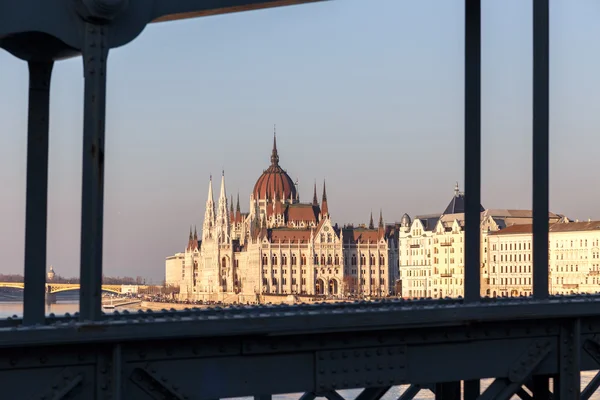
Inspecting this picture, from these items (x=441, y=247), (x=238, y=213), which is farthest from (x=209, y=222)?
(x=441, y=247)

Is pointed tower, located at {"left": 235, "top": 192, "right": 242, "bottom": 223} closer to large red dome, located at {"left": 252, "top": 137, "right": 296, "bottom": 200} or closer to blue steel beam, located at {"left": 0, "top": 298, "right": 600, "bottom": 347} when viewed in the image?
large red dome, located at {"left": 252, "top": 137, "right": 296, "bottom": 200}

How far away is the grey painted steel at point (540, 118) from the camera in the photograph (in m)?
4.08

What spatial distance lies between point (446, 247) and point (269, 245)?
722 inches

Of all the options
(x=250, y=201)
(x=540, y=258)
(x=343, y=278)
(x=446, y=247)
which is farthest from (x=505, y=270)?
(x=540, y=258)

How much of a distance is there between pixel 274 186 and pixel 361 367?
364ft

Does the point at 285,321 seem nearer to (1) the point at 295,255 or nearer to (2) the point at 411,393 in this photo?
(2) the point at 411,393

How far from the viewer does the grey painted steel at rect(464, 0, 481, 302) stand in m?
4.05

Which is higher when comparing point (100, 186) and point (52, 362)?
point (100, 186)

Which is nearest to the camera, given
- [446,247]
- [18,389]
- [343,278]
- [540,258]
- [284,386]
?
[18,389]

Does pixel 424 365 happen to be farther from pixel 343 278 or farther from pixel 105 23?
pixel 343 278

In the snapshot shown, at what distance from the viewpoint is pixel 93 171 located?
3490 millimetres

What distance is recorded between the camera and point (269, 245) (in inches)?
4112

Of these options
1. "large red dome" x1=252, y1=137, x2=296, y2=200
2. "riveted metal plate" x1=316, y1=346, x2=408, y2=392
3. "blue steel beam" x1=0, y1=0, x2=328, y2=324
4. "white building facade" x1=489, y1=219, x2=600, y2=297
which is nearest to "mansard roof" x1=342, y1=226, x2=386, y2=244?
"large red dome" x1=252, y1=137, x2=296, y2=200

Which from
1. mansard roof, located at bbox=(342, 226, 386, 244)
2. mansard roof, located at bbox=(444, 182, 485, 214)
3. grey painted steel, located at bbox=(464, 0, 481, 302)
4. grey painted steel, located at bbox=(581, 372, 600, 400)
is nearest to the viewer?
grey painted steel, located at bbox=(464, 0, 481, 302)
